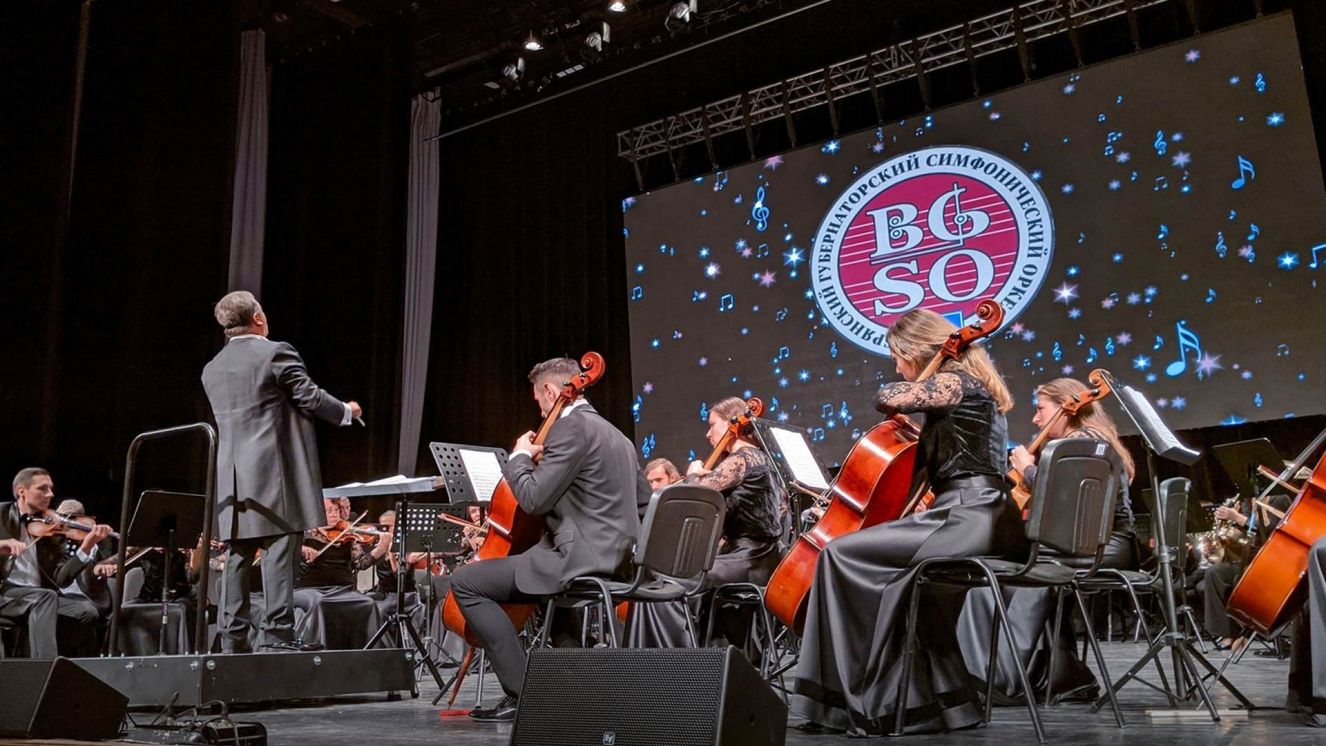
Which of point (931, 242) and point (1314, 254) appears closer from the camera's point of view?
point (1314, 254)

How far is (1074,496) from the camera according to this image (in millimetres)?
3227

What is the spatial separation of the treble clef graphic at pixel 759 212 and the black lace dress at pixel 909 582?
6150 mm

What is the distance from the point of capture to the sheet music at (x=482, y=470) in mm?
5004

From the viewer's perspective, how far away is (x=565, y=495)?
13.0ft

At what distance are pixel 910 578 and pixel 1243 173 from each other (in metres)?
5.67

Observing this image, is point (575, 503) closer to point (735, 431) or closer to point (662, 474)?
point (735, 431)

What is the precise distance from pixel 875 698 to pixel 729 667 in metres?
1.22

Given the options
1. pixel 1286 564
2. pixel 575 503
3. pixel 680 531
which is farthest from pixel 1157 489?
pixel 575 503

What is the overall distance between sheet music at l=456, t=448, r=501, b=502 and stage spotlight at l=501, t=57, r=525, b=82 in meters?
6.28

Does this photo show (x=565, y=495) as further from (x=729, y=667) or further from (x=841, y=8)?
Answer: (x=841, y=8)

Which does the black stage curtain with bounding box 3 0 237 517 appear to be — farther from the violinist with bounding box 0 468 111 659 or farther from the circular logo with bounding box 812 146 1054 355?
the circular logo with bounding box 812 146 1054 355

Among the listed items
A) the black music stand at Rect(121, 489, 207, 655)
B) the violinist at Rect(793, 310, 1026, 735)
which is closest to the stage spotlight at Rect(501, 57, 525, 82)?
the black music stand at Rect(121, 489, 207, 655)

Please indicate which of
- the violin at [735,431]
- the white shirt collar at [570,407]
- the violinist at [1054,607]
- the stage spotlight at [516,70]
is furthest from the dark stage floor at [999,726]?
the stage spotlight at [516,70]

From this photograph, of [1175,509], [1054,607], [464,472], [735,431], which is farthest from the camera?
[735,431]
